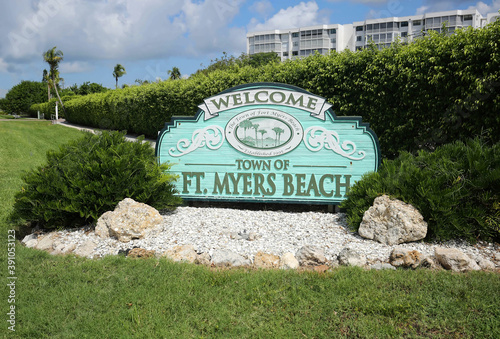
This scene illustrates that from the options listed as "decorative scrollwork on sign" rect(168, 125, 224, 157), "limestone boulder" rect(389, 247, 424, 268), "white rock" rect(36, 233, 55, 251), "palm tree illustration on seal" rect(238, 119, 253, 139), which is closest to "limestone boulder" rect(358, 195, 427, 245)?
"limestone boulder" rect(389, 247, 424, 268)

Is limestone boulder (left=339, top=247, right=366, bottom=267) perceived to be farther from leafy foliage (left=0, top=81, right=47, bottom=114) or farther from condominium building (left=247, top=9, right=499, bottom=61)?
leafy foliage (left=0, top=81, right=47, bottom=114)

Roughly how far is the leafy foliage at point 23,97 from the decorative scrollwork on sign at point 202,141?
76.3m

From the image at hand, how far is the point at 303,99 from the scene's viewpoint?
6.56 m

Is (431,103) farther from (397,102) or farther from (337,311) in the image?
(337,311)

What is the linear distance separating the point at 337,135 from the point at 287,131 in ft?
2.71

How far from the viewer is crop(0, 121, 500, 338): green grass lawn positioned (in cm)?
318

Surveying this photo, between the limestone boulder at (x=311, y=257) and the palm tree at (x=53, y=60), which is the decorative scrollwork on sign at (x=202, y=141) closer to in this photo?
the limestone boulder at (x=311, y=257)

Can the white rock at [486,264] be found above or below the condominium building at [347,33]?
below

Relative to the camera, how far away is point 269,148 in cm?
663

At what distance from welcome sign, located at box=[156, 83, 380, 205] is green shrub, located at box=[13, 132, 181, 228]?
0.86m

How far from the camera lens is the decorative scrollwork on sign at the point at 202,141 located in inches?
266

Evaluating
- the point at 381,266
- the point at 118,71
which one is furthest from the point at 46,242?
the point at 118,71

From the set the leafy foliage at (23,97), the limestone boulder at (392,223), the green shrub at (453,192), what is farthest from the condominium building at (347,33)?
the limestone boulder at (392,223)

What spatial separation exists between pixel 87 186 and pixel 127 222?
0.85m
